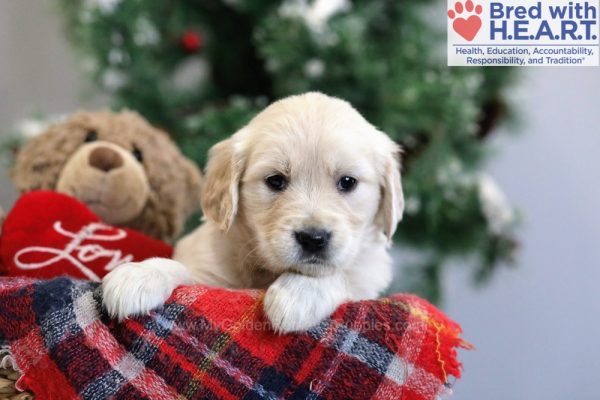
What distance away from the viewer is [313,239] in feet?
4.03

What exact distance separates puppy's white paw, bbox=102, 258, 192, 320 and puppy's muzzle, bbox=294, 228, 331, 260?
0.92 ft

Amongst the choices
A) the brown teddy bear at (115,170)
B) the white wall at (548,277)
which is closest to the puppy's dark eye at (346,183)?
the brown teddy bear at (115,170)

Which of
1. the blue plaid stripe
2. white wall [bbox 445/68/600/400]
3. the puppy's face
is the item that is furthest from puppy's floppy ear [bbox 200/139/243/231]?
white wall [bbox 445/68/600/400]

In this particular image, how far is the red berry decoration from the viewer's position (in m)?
2.51

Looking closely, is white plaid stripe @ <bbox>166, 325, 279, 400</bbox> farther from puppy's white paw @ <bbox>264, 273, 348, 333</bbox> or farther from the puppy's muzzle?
the puppy's muzzle

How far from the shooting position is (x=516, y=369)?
3.67 meters

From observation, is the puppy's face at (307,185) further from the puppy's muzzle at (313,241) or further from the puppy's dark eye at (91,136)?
the puppy's dark eye at (91,136)

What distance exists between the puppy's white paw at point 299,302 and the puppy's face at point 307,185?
3.5 inches

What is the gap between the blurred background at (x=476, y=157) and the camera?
2141 millimetres

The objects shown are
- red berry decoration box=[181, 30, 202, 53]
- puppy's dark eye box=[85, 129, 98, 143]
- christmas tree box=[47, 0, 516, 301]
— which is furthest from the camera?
red berry decoration box=[181, 30, 202, 53]

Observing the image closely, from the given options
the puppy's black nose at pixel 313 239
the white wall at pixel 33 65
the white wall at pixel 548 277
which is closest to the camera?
the puppy's black nose at pixel 313 239

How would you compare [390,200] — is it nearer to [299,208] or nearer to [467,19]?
[299,208]

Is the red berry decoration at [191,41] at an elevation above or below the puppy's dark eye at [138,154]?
above

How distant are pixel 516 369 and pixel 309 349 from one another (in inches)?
121
